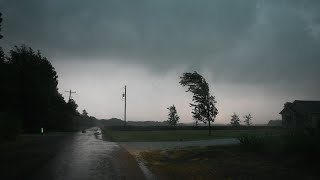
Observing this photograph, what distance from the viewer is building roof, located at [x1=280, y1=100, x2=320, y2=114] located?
74688 mm

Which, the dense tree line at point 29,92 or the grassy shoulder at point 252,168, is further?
the dense tree line at point 29,92

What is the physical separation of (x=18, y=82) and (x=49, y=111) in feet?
30.9

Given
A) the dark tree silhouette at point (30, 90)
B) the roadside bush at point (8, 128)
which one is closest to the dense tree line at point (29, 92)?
the dark tree silhouette at point (30, 90)

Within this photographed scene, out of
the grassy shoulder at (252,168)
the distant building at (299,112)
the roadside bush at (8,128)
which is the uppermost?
the distant building at (299,112)

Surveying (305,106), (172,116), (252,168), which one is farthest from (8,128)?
(172,116)

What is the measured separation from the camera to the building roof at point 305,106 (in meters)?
74.7

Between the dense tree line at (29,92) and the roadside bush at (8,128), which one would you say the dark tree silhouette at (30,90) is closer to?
the dense tree line at (29,92)

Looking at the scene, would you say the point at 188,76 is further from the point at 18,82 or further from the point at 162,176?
the point at 162,176

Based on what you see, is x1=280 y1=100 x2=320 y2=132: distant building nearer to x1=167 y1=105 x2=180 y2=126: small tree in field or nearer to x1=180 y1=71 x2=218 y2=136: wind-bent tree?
x1=180 y1=71 x2=218 y2=136: wind-bent tree

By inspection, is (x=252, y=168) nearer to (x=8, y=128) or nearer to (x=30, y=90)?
(x=8, y=128)

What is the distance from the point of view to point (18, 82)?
67.9 meters

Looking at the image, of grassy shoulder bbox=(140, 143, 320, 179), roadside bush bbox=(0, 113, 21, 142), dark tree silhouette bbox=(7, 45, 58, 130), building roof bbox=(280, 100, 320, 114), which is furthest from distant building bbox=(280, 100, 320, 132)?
grassy shoulder bbox=(140, 143, 320, 179)

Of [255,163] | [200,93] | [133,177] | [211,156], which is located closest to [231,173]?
[255,163]

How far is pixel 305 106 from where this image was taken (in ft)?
252
